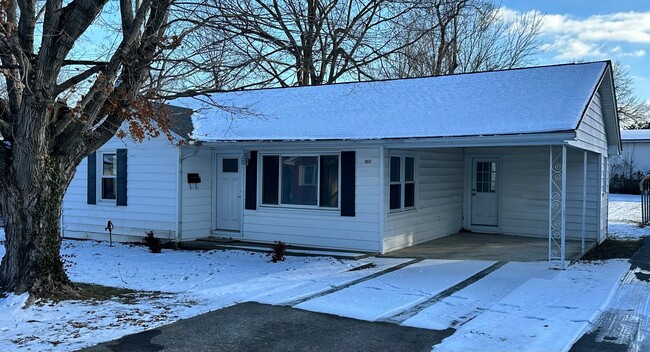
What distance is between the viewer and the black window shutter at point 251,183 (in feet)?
43.7

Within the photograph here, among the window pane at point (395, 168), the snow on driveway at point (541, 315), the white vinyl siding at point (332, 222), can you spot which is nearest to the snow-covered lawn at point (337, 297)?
the snow on driveway at point (541, 315)

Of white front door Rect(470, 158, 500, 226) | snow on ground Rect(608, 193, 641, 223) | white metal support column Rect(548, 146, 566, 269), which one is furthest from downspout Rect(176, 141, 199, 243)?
snow on ground Rect(608, 193, 641, 223)

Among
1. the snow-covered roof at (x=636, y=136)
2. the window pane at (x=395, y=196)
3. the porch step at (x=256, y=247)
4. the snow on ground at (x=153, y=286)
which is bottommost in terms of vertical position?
the snow on ground at (x=153, y=286)

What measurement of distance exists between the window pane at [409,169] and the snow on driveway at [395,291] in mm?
2698

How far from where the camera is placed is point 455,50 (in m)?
30.2

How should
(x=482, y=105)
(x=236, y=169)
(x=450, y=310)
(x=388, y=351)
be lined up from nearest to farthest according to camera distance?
(x=388, y=351), (x=450, y=310), (x=482, y=105), (x=236, y=169)

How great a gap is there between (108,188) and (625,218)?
17051 millimetres

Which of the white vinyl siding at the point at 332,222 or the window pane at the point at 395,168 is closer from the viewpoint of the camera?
the white vinyl siding at the point at 332,222

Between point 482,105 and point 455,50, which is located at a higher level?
point 455,50

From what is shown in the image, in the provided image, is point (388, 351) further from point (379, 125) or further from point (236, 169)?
point (236, 169)

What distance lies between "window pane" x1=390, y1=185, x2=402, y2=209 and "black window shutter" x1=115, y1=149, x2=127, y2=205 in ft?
21.8

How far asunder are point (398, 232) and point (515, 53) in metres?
21.6

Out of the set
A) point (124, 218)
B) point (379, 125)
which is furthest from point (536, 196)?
point (124, 218)

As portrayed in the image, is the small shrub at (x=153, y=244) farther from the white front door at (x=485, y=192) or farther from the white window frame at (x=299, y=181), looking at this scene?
the white front door at (x=485, y=192)
